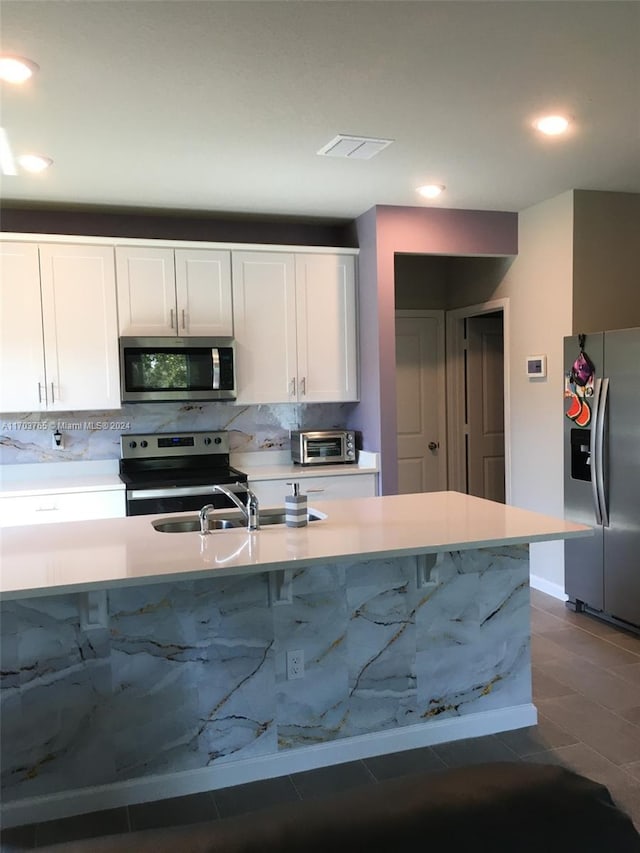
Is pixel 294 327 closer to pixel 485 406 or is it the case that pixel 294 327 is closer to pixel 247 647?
pixel 485 406

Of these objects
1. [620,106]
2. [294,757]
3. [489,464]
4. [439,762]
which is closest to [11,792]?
[294,757]

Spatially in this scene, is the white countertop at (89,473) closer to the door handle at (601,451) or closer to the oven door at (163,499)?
the oven door at (163,499)

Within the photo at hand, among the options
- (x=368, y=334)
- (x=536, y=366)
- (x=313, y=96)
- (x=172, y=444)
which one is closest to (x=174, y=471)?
(x=172, y=444)

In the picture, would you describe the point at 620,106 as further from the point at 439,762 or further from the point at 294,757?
the point at 294,757

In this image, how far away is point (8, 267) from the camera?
4.20 m

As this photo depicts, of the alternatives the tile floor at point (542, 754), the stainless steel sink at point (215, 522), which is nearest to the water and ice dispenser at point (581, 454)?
the tile floor at point (542, 754)

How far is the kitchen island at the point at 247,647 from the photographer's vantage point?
2.36 meters

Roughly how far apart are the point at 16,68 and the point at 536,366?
11.5ft

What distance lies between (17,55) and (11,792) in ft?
8.34

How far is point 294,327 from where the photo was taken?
4785mm

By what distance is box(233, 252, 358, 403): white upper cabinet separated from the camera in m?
4.70

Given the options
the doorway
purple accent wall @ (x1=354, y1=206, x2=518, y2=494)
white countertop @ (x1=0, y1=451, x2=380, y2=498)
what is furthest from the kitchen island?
the doorway

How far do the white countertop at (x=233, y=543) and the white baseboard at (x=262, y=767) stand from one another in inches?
33.0

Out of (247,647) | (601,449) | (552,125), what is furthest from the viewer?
(601,449)
